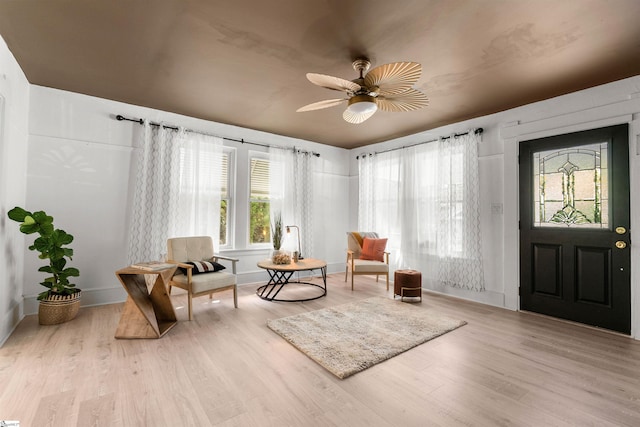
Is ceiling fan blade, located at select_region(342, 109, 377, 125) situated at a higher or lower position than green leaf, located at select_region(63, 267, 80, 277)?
higher

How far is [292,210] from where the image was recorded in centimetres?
548

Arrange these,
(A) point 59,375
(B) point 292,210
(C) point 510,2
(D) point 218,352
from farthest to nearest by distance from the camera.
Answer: (B) point 292,210 → (D) point 218,352 → (A) point 59,375 → (C) point 510,2

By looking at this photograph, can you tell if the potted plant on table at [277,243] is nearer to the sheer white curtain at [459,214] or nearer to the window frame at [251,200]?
the window frame at [251,200]

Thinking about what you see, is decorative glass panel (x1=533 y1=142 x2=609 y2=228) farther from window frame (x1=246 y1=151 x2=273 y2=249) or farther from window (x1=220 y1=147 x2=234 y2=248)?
window (x1=220 y1=147 x2=234 y2=248)

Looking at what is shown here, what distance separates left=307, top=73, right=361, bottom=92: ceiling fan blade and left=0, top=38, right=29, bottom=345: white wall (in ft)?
8.99

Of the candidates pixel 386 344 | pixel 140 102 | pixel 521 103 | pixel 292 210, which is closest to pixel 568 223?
pixel 521 103

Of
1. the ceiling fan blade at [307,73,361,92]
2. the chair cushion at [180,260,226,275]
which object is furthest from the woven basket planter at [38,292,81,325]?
the ceiling fan blade at [307,73,361,92]

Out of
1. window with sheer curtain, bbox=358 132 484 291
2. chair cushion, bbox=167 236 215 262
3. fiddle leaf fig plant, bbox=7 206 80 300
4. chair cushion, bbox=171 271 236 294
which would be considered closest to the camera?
fiddle leaf fig plant, bbox=7 206 80 300

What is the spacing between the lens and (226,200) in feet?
16.4

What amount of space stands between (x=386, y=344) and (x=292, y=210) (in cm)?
320

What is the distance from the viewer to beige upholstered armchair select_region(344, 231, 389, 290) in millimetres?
4750

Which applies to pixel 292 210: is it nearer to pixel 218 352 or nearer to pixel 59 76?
pixel 218 352

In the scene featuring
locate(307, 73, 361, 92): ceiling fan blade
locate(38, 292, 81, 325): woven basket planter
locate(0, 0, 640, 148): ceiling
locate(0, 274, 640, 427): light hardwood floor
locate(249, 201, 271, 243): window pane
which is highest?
locate(0, 0, 640, 148): ceiling

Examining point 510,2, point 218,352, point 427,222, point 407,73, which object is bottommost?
point 218,352
